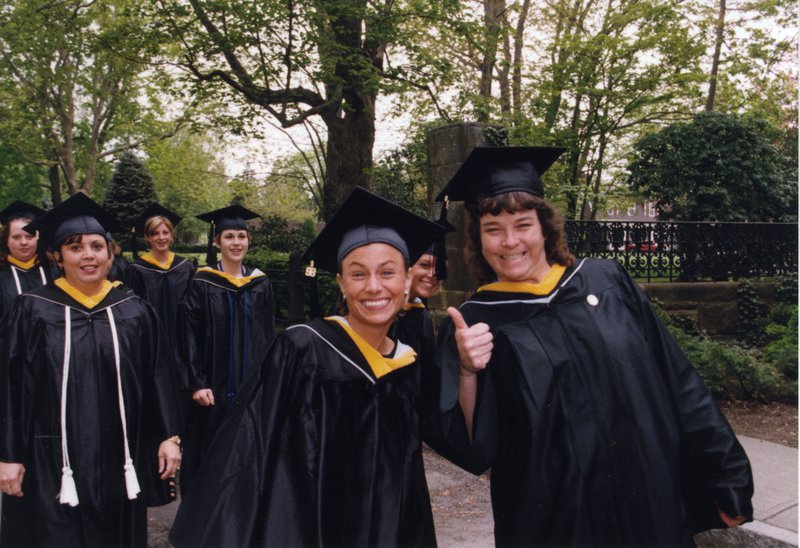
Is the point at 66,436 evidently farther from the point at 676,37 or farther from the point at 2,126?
the point at 2,126

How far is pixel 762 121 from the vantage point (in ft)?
36.2

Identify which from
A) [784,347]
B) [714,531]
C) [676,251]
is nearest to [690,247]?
[676,251]

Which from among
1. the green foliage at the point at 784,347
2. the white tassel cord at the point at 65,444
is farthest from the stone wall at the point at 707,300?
the white tassel cord at the point at 65,444

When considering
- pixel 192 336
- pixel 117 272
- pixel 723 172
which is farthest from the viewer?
pixel 723 172

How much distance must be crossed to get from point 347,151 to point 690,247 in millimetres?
6049

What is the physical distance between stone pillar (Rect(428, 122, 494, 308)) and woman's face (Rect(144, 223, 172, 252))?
277 cm

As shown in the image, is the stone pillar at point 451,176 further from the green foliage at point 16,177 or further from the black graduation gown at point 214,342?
the green foliage at point 16,177

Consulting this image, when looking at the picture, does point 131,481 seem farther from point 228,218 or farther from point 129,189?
point 129,189

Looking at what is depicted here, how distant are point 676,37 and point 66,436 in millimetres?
11236

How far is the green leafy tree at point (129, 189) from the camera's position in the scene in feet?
110

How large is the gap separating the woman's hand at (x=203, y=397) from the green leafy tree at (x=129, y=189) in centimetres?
3106

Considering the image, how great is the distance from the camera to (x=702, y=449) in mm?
2141

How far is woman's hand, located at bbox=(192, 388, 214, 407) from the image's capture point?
4.77 m

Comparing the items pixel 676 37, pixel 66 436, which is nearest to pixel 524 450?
pixel 66 436
